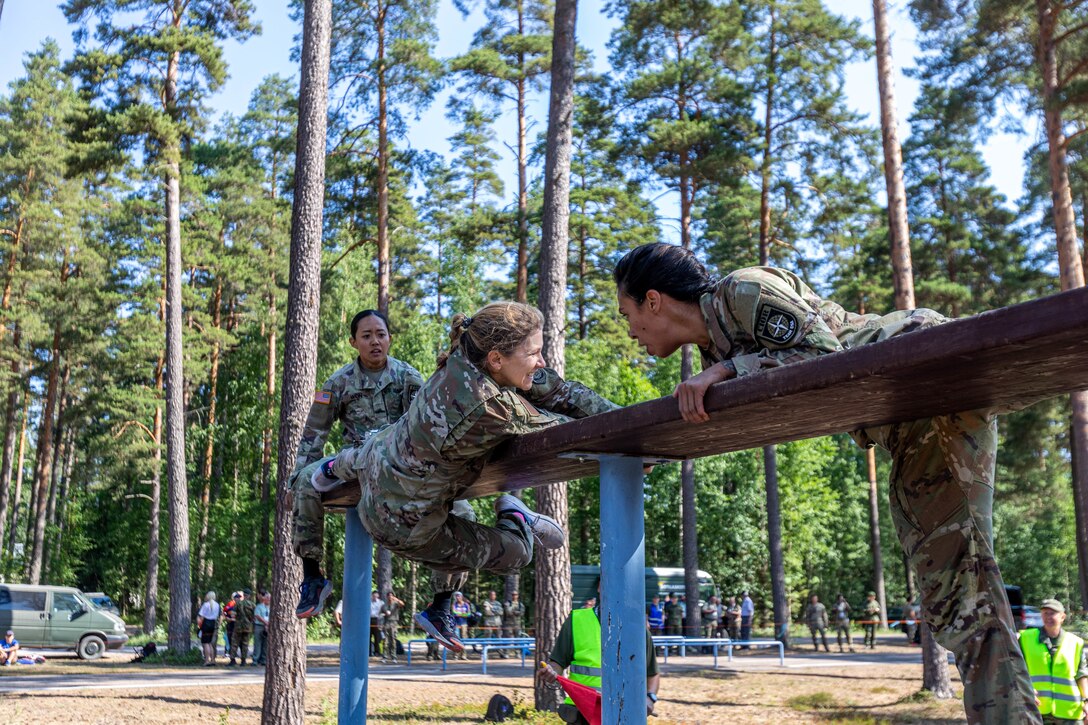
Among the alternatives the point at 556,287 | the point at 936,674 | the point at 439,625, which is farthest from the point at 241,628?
the point at 439,625

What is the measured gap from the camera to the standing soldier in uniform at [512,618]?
25.8 m

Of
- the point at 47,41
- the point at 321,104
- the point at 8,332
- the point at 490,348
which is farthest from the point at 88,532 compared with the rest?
the point at 490,348

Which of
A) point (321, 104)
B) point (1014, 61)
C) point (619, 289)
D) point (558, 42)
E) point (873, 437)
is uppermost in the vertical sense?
point (1014, 61)

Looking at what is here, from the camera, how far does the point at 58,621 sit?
80.0ft

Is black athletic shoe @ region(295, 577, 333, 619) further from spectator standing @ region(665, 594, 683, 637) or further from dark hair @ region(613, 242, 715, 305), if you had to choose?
spectator standing @ region(665, 594, 683, 637)

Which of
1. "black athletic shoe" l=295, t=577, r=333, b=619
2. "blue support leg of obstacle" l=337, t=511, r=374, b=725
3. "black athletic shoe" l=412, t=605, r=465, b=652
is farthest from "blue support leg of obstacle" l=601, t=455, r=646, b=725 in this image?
"black athletic shoe" l=295, t=577, r=333, b=619

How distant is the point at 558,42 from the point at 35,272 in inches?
1093

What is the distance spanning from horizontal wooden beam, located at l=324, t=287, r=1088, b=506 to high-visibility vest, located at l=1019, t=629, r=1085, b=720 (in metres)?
6.28

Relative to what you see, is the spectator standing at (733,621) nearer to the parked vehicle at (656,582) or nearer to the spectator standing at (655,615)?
the parked vehicle at (656,582)

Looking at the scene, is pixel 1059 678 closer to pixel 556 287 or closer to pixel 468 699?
pixel 556 287

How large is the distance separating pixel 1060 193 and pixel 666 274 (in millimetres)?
14957

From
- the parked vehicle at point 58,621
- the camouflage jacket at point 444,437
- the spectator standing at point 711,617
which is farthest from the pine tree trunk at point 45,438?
the camouflage jacket at point 444,437

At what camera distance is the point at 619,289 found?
128 inches

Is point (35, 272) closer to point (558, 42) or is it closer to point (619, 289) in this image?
point (558, 42)
